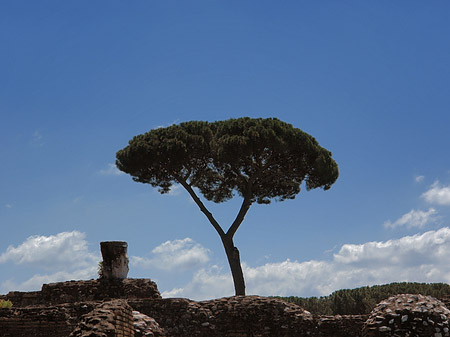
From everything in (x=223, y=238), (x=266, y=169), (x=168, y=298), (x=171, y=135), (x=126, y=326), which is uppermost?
(x=171, y=135)

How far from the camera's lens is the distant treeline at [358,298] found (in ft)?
72.3

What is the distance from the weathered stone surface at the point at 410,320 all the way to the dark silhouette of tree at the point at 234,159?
732 inches

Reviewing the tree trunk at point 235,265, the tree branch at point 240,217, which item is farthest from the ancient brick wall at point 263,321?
the tree branch at point 240,217

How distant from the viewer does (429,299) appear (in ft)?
28.9

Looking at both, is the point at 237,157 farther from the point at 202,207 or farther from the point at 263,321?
the point at 263,321

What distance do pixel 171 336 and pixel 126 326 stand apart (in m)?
8.03

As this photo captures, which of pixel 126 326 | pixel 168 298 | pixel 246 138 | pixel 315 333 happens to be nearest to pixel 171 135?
pixel 246 138

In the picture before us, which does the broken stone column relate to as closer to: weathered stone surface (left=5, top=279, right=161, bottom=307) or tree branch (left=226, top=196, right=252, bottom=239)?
weathered stone surface (left=5, top=279, right=161, bottom=307)

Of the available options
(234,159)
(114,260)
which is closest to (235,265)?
(234,159)

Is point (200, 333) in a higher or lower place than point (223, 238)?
lower

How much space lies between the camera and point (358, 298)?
2259 centimetres

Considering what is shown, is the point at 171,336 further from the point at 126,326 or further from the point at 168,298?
the point at 126,326

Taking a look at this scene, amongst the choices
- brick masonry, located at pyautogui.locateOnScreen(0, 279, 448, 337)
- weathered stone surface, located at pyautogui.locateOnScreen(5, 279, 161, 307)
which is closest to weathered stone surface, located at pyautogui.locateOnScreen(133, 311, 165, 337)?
brick masonry, located at pyautogui.locateOnScreen(0, 279, 448, 337)

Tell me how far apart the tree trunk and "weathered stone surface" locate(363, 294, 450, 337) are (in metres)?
17.7
